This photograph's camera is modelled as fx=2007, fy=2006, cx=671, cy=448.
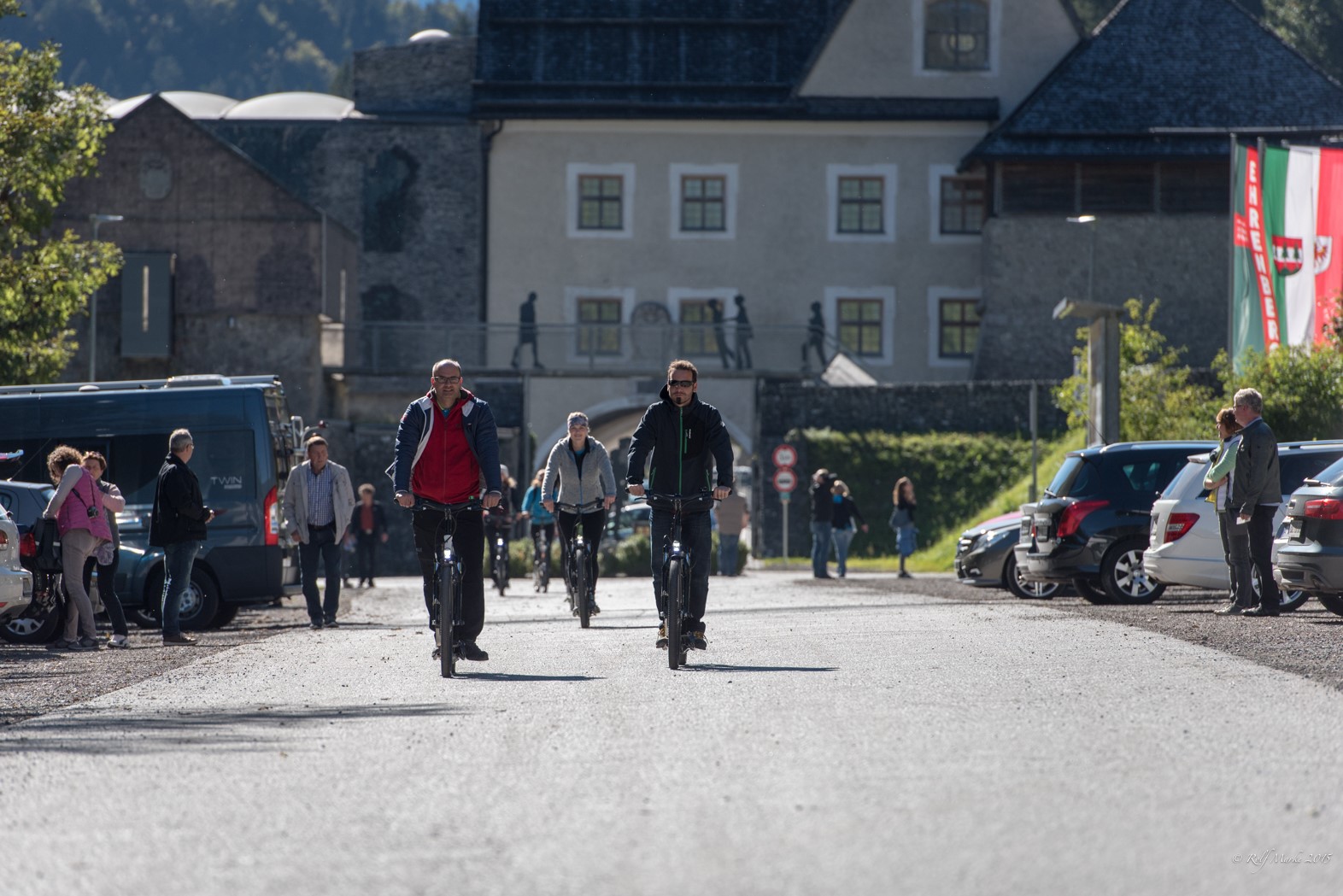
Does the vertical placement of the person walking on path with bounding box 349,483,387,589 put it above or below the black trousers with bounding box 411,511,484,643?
below

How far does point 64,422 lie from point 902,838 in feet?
52.7

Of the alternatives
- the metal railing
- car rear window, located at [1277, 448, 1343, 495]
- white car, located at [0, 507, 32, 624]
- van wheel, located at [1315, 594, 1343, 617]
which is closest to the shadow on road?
white car, located at [0, 507, 32, 624]

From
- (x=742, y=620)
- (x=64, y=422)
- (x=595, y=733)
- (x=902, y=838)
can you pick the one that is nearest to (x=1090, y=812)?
(x=902, y=838)

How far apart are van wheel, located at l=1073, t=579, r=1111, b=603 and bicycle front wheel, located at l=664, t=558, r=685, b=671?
9.47 m

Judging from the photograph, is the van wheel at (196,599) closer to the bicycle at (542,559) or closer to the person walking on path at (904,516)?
the bicycle at (542,559)

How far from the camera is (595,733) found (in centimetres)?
859

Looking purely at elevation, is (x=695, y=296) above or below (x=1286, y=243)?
above

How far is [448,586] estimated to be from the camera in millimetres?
11820

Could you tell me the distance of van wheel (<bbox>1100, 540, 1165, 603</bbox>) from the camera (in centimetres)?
2020

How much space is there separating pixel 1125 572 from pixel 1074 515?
77 centimetres

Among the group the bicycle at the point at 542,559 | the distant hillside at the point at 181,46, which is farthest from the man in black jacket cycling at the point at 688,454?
the distant hillside at the point at 181,46

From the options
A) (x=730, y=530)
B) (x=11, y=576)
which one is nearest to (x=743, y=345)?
(x=730, y=530)

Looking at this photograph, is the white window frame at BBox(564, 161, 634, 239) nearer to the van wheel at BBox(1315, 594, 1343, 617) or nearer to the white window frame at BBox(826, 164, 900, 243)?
the white window frame at BBox(826, 164, 900, 243)

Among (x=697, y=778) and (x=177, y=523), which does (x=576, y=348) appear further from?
(x=697, y=778)
